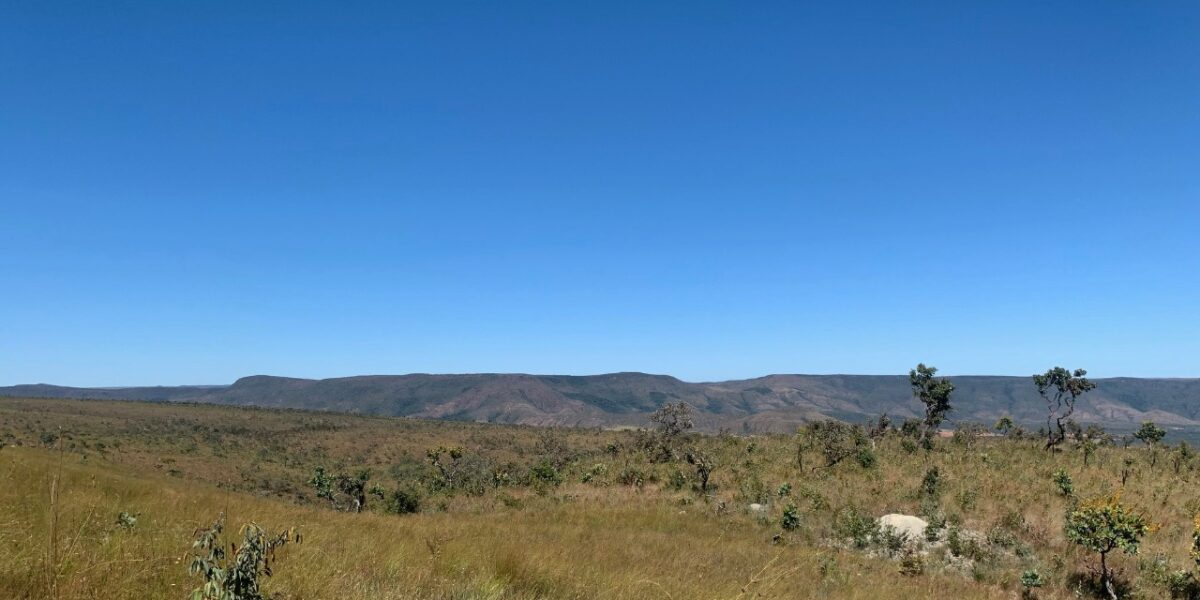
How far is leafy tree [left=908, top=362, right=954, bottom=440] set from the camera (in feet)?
149

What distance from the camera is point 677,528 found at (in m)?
18.0

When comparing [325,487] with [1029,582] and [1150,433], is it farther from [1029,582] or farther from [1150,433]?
[1150,433]

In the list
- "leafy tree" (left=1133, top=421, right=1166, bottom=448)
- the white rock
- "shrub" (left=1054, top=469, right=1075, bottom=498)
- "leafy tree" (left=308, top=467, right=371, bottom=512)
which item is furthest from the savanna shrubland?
"leafy tree" (left=1133, top=421, right=1166, bottom=448)

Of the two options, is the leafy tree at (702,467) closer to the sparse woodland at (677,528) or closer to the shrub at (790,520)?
the sparse woodland at (677,528)

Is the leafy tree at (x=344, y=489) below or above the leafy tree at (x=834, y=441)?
below

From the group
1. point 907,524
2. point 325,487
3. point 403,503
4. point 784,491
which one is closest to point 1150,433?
point 784,491

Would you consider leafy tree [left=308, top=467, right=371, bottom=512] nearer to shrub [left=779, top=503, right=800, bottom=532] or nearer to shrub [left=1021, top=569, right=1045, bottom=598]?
shrub [left=779, top=503, right=800, bottom=532]

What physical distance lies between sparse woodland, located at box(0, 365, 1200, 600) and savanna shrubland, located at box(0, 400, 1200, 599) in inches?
2.4

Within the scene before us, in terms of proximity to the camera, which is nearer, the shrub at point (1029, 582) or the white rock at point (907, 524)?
the shrub at point (1029, 582)

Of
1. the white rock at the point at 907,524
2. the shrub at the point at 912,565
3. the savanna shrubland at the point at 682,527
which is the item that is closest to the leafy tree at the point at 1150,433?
the savanna shrubland at the point at 682,527

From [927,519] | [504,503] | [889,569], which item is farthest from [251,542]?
[504,503]

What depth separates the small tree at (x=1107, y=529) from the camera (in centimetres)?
1287

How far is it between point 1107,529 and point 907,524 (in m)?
5.74

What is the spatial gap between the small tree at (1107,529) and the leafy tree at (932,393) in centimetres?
3292
